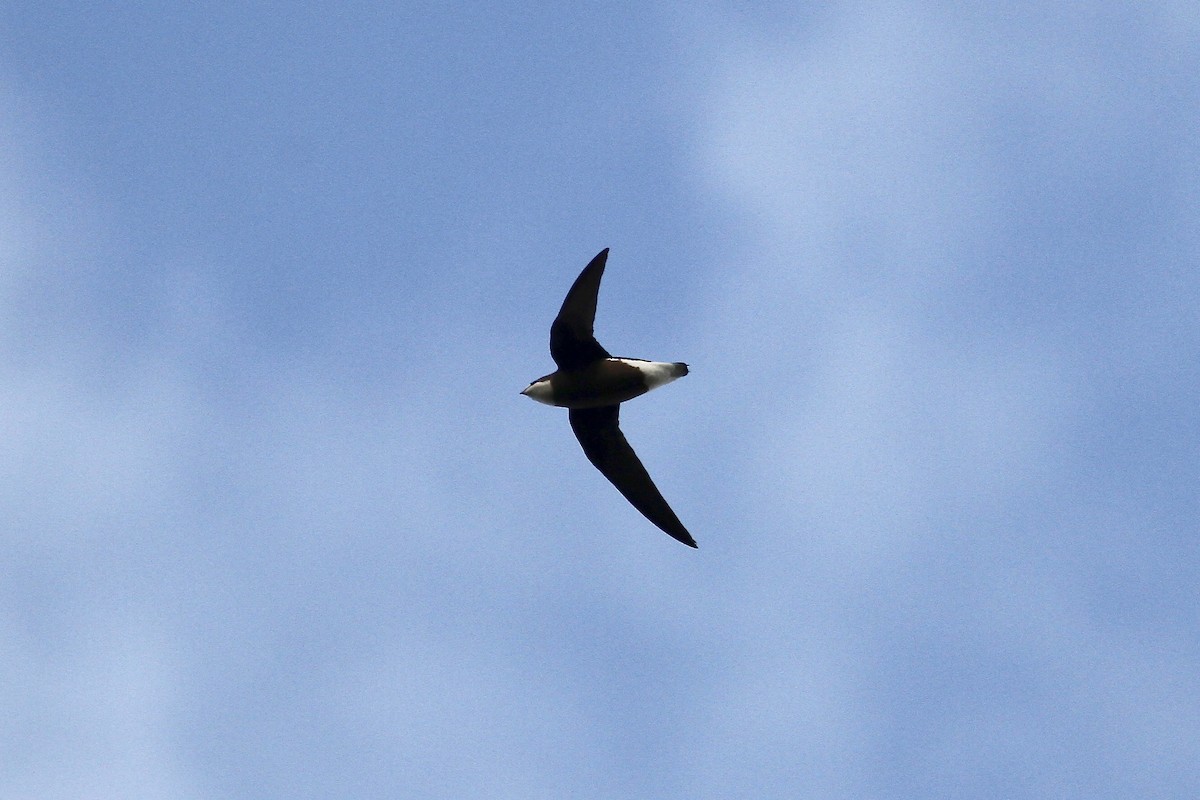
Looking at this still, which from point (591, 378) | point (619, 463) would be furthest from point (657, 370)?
point (619, 463)

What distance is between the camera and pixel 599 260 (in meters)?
20.9

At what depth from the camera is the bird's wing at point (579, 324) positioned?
2089cm

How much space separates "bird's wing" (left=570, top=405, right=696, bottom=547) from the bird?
2cm

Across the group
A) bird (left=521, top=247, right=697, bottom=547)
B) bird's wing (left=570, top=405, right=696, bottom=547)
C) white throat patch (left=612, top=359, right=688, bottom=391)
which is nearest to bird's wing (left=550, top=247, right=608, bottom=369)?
bird (left=521, top=247, right=697, bottom=547)

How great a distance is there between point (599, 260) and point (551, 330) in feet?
4.04

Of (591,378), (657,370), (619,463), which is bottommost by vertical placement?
(619,463)

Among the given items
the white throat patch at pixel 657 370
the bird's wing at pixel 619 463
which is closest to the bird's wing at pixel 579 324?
the white throat patch at pixel 657 370

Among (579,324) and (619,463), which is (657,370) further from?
(619,463)

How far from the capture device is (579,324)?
69.2ft

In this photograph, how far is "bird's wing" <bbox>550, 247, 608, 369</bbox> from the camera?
20891 mm

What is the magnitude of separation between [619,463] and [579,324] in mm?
2635

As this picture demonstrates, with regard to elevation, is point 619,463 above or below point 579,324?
below

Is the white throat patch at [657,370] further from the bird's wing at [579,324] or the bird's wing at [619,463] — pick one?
the bird's wing at [619,463]

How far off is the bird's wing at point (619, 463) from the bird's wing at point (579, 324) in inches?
47.5
